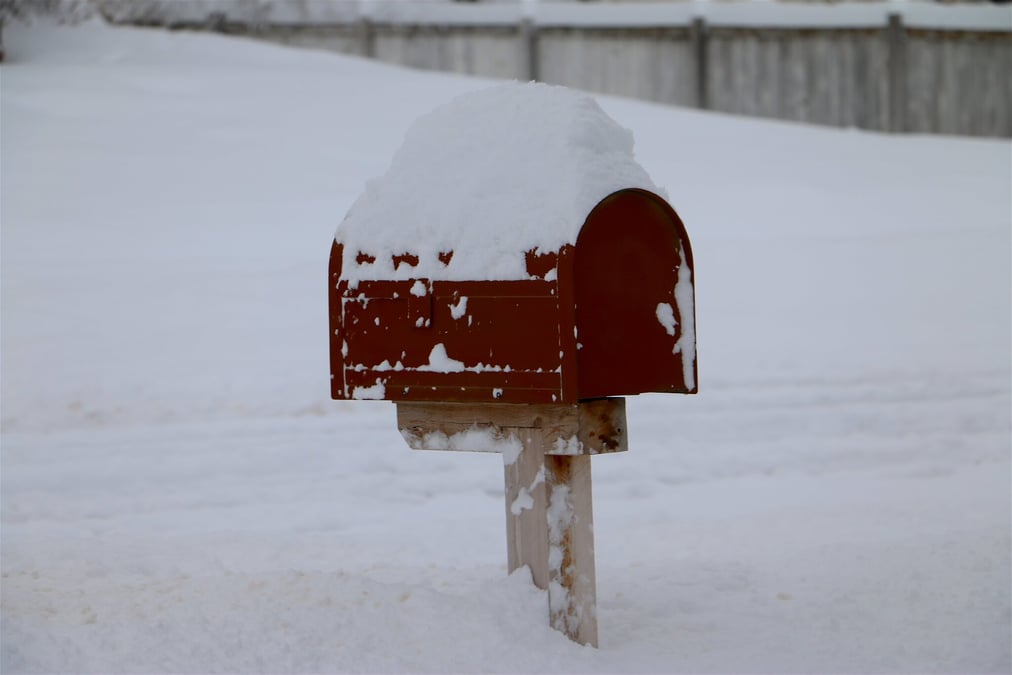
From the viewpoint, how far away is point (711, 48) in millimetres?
12773

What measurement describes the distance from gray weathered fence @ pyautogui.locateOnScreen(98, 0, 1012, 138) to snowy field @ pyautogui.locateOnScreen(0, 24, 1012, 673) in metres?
0.46

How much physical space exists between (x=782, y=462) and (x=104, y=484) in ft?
11.4

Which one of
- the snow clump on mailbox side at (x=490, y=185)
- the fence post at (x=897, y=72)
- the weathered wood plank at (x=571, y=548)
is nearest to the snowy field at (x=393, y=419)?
the weathered wood plank at (x=571, y=548)

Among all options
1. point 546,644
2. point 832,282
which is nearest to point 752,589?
point 546,644

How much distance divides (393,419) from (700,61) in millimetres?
6735

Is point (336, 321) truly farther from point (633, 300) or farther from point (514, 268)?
point (633, 300)

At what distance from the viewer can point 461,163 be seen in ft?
13.8

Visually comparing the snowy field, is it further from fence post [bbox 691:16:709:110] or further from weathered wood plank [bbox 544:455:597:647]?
fence post [bbox 691:16:709:110]

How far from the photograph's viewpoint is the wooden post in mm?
4090

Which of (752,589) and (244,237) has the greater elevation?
(244,237)

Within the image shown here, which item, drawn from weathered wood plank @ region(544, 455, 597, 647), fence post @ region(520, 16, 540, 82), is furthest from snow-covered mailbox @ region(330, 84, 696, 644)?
fence post @ region(520, 16, 540, 82)

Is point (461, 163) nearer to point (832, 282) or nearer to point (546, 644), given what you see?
point (546, 644)

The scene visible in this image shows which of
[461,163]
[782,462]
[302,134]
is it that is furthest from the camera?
[302,134]

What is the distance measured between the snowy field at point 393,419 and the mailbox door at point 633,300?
0.80 m
